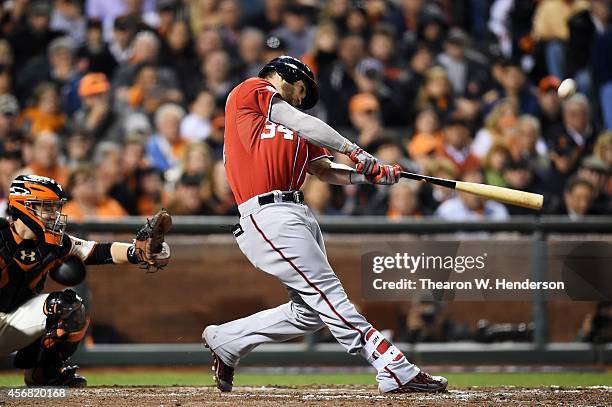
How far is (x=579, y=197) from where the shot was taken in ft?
30.4

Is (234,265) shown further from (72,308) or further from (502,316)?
(72,308)

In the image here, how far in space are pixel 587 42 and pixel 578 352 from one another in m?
4.34

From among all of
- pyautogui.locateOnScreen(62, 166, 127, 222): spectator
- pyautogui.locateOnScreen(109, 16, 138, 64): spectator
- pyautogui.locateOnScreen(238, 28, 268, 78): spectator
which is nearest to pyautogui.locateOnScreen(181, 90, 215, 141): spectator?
pyautogui.locateOnScreen(238, 28, 268, 78): spectator

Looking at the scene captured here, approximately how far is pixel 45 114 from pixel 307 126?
5.86 metres

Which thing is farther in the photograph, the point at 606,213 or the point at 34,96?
the point at 34,96

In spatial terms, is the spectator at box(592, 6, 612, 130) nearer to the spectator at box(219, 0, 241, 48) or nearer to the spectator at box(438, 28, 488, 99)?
the spectator at box(438, 28, 488, 99)

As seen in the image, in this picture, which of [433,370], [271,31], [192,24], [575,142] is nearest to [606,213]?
[575,142]

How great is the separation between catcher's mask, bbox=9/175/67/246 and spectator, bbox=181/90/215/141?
15.5ft

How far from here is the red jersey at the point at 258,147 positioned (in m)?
5.69

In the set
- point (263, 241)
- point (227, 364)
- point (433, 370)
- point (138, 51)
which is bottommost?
point (433, 370)

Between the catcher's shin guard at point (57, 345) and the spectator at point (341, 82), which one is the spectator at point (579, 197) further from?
the catcher's shin guard at point (57, 345)

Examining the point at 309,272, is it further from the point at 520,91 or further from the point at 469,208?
the point at 520,91

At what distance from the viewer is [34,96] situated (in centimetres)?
1093

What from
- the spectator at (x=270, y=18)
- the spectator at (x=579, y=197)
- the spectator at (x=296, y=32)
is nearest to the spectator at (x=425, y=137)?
the spectator at (x=579, y=197)
